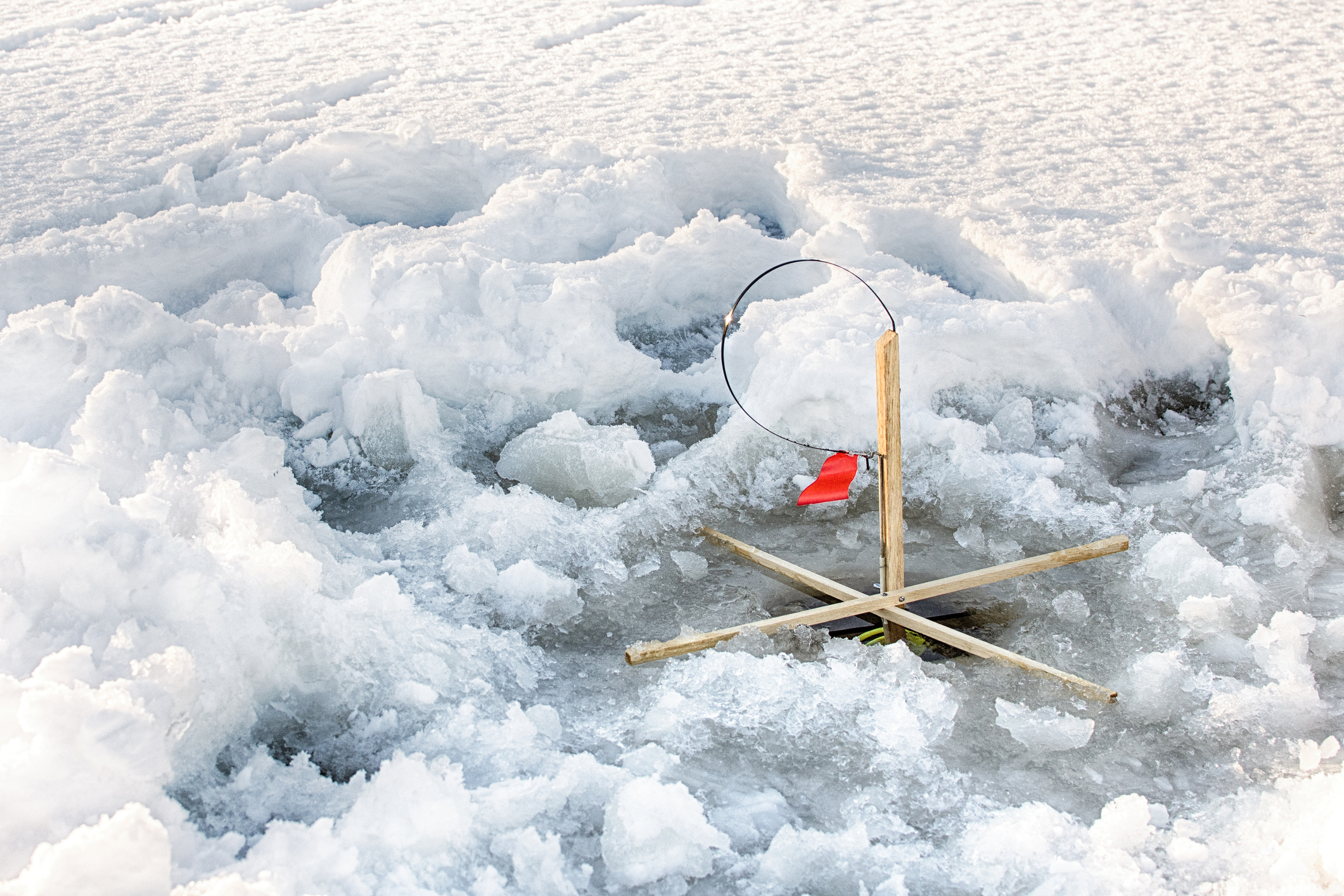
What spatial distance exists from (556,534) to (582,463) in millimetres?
357

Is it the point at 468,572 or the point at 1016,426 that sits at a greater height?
the point at 468,572

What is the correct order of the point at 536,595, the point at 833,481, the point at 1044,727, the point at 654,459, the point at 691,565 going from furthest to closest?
the point at 654,459 < the point at 691,565 < the point at 536,595 < the point at 833,481 < the point at 1044,727

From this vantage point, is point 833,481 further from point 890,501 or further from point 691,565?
point 691,565

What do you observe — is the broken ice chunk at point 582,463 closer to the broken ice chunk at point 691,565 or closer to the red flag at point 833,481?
the broken ice chunk at point 691,565

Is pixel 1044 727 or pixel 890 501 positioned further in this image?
pixel 890 501

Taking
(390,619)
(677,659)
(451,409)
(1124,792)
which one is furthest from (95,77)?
(1124,792)

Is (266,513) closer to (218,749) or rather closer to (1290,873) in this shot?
(218,749)

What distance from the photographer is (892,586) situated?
125 inches

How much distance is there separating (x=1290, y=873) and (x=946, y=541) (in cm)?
168

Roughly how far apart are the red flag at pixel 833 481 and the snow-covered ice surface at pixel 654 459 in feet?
1.50

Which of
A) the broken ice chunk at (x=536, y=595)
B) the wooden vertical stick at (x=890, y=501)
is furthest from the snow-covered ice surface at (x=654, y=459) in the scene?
the wooden vertical stick at (x=890, y=501)

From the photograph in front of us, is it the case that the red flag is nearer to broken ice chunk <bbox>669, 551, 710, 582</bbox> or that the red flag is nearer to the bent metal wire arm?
the bent metal wire arm

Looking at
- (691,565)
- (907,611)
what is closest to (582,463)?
(691,565)

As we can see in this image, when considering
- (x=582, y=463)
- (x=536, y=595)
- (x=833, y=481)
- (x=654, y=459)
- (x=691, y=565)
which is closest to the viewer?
(x=833, y=481)
